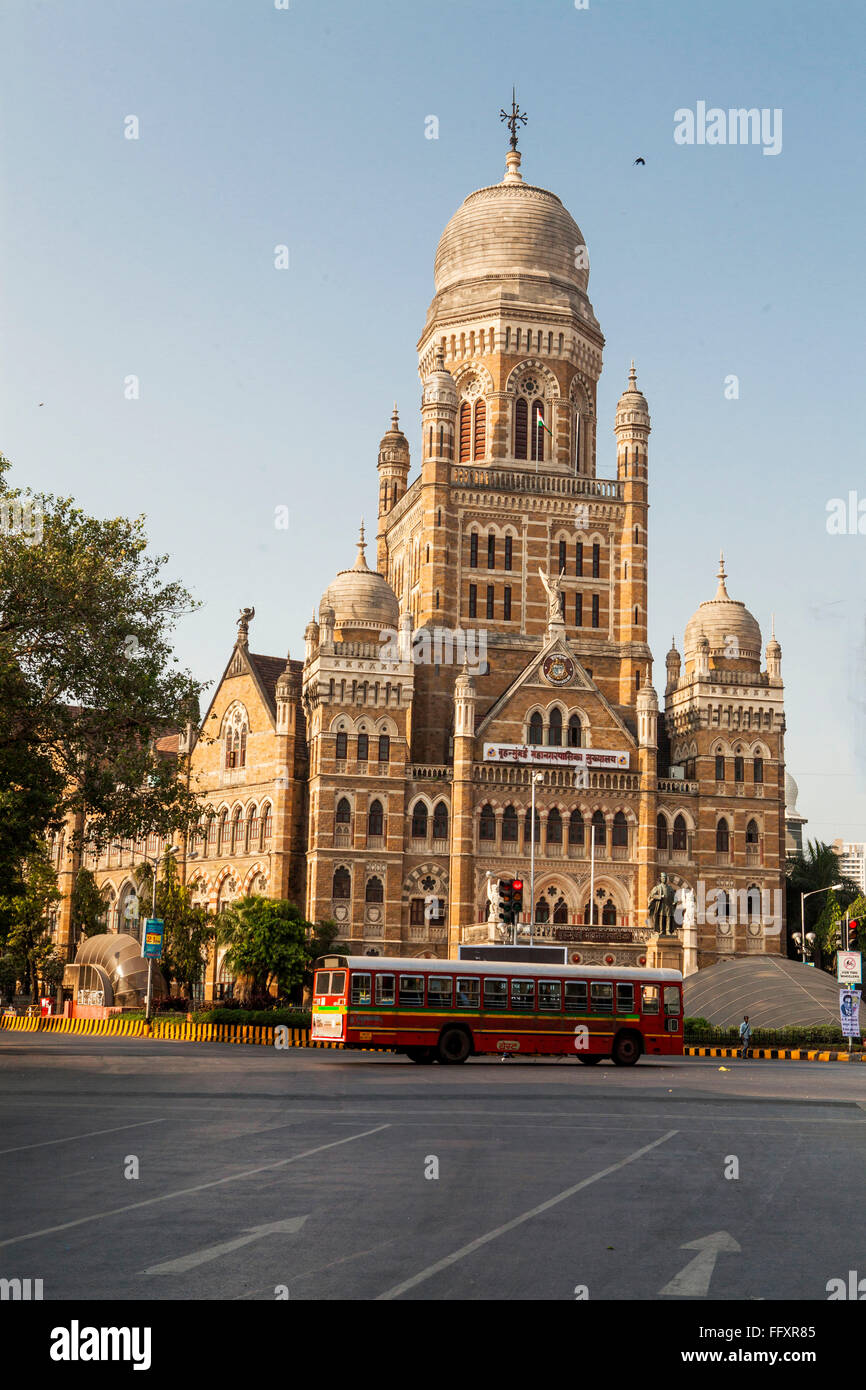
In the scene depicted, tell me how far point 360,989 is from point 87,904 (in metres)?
50.2

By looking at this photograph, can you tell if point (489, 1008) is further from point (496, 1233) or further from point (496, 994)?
point (496, 1233)

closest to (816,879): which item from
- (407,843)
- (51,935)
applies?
(407,843)

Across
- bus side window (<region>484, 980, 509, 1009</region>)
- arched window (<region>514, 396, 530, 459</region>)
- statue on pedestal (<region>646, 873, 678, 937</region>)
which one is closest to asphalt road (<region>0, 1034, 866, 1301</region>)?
bus side window (<region>484, 980, 509, 1009</region>)

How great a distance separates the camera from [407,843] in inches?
2827

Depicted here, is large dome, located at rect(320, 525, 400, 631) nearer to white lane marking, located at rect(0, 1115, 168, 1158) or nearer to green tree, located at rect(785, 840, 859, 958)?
green tree, located at rect(785, 840, 859, 958)

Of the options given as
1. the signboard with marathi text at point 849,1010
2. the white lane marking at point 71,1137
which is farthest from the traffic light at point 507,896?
the white lane marking at point 71,1137

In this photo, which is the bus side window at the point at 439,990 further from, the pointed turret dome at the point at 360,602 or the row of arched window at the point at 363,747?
the pointed turret dome at the point at 360,602

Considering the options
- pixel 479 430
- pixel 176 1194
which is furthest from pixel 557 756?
pixel 176 1194

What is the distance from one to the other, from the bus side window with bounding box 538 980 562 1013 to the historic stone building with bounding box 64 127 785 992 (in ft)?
92.8

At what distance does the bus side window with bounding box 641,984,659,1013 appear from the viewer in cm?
4138

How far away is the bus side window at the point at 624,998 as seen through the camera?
1608 inches

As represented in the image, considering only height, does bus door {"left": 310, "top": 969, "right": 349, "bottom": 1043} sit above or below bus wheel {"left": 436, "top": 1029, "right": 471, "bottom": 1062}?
above
